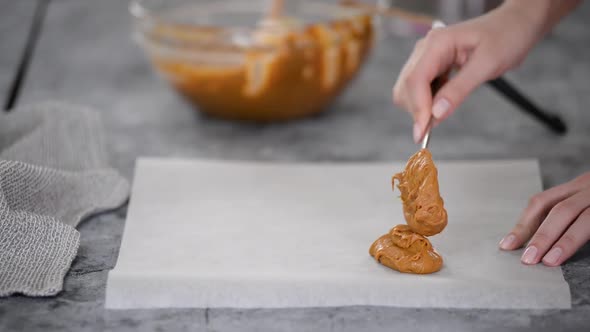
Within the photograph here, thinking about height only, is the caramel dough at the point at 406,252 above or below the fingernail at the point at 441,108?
below

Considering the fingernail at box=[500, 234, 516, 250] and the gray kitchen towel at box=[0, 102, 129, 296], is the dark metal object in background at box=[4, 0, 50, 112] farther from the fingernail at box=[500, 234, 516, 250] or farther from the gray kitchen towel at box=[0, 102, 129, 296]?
the fingernail at box=[500, 234, 516, 250]

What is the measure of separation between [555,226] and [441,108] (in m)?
0.28

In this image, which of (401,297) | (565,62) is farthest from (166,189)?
(565,62)

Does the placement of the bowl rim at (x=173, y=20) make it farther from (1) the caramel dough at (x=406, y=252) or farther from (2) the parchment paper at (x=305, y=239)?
(1) the caramel dough at (x=406, y=252)

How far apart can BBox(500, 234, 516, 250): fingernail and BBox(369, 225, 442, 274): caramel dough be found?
0.43 feet

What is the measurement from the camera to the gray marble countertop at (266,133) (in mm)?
1236

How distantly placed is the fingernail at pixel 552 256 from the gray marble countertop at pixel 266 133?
0.15 feet

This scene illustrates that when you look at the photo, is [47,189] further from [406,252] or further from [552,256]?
[552,256]

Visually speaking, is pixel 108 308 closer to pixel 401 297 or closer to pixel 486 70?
pixel 401 297

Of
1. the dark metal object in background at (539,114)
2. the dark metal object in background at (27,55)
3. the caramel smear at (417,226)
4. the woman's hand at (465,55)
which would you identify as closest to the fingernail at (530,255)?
the caramel smear at (417,226)

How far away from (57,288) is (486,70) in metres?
0.84

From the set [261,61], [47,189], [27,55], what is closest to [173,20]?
[261,61]

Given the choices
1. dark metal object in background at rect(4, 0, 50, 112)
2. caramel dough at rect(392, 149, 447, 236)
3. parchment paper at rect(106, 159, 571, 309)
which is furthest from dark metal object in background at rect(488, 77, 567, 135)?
dark metal object in background at rect(4, 0, 50, 112)

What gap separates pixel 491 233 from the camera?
147 centimetres
